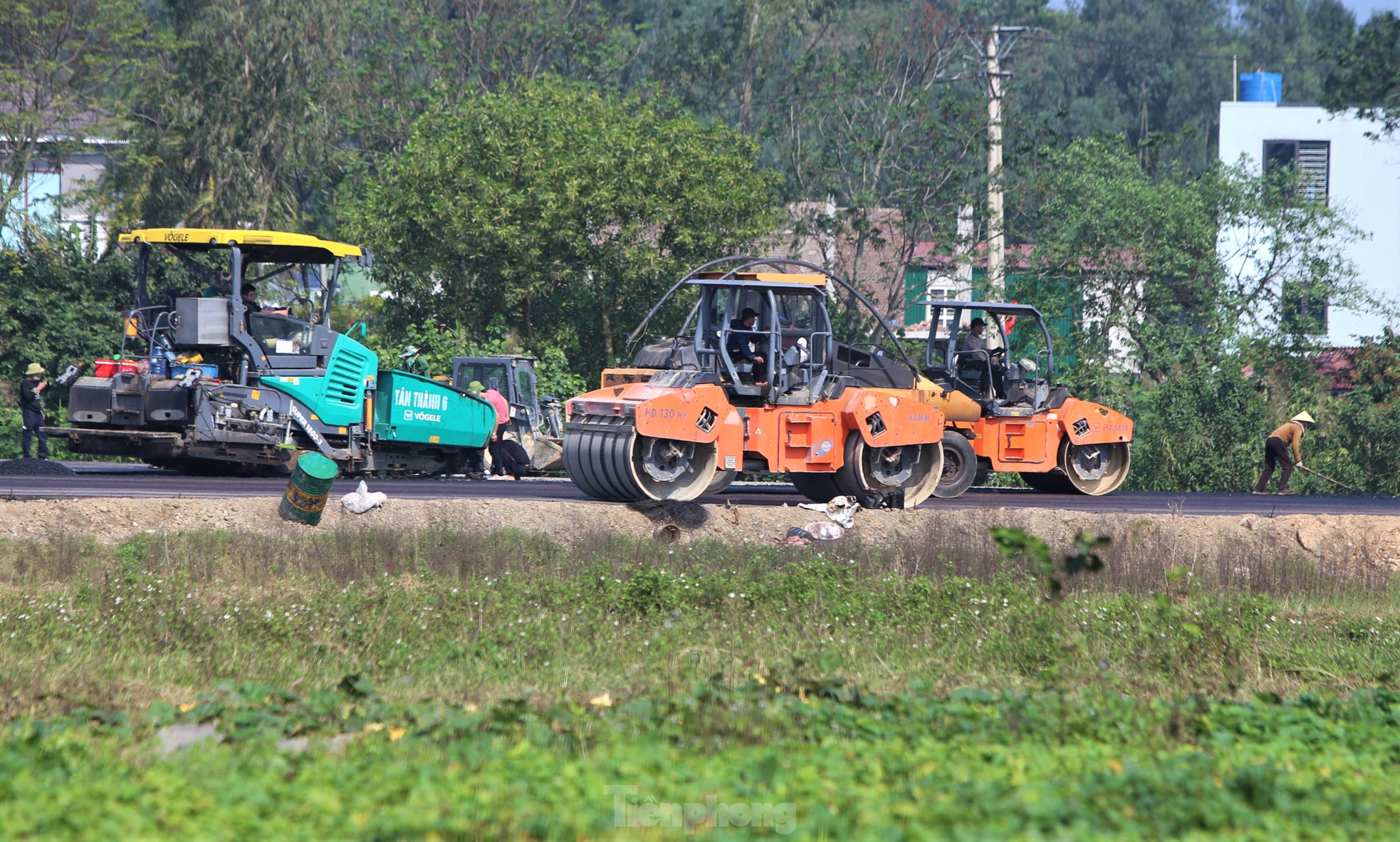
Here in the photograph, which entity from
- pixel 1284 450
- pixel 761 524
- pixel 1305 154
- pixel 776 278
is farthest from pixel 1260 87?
pixel 761 524

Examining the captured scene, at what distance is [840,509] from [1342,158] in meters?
37.3

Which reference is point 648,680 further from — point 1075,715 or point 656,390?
point 656,390

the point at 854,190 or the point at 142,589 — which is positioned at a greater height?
the point at 854,190

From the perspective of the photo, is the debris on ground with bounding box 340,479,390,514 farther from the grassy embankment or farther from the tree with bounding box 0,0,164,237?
the tree with bounding box 0,0,164,237

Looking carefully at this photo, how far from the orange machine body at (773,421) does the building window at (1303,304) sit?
1693 centimetres

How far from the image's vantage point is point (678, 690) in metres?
8.95

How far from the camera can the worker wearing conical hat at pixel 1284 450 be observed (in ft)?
76.3

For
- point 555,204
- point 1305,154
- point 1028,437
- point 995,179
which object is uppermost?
point 1305,154

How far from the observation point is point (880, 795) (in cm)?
622

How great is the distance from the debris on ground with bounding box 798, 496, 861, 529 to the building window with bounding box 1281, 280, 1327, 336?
720 inches

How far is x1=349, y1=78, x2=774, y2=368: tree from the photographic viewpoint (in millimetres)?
30281

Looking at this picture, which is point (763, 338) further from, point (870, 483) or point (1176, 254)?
point (1176, 254)

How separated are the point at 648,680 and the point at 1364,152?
44.3 m

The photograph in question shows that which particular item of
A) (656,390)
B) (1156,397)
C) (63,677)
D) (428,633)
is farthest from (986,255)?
(63,677)
